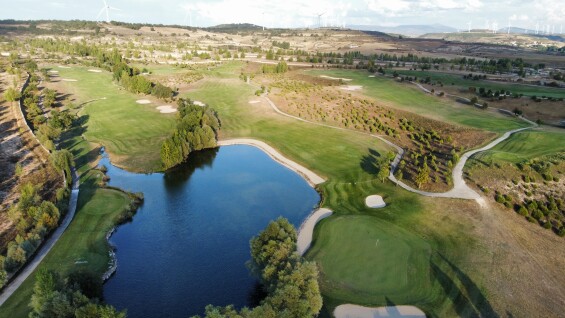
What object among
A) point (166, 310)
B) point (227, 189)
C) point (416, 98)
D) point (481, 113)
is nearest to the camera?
point (166, 310)

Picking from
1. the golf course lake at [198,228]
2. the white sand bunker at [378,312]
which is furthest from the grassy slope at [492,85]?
the white sand bunker at [378,312]

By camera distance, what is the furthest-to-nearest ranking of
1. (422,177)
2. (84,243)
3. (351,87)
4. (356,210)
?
1. (351,87)
2. (422,177)
3. (356,210)
4. (84,243)

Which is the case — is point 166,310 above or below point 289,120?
below

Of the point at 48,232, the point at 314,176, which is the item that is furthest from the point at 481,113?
the point at 48,232

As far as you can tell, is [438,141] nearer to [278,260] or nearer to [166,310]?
[278,260]

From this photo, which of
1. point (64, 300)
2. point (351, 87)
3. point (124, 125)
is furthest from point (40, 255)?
point (351, 87)

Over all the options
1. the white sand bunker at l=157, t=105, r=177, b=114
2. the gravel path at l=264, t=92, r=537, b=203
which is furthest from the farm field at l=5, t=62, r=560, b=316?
the white sand bunker at l=157, t=105, r=177, b=114

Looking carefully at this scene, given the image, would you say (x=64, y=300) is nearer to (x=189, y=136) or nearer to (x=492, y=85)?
(x=189, y=136)
